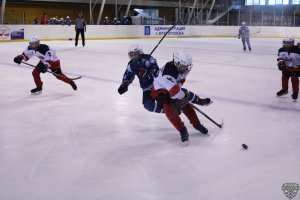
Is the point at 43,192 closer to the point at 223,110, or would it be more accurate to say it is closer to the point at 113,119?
the point at 113,119

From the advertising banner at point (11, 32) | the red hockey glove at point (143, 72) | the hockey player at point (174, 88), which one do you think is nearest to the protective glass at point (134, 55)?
the red hockey glove at point (143, 72)

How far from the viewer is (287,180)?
2627mm

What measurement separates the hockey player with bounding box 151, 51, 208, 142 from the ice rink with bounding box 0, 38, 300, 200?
23 cm

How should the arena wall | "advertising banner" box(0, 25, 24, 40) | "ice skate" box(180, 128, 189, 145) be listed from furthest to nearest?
the arena wall < "advertising banner" box(0, 25, 24, 40) < "ice skate" box(180, 128, 189, 145)

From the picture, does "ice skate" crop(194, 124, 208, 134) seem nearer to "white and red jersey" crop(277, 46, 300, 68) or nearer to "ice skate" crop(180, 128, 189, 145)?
"ice skate" crop(180, 128, 189, 145)

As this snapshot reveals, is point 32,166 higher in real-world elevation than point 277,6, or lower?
lower

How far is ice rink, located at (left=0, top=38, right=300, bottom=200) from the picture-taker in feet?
8.24

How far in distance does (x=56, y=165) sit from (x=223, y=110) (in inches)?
97.6

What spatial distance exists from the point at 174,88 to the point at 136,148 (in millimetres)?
594

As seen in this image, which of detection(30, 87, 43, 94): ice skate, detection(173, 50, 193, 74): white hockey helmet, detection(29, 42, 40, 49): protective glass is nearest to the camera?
detection(173, 50, 193, 74): white hockey helmet

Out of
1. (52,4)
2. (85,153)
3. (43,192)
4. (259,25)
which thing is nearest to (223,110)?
(85,153)

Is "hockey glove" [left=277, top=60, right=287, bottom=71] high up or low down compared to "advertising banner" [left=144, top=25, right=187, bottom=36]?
down

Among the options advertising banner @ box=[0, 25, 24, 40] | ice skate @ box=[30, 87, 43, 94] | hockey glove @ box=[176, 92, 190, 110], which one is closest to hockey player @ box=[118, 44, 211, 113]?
hockey glove @ box=[176, 92, 190, 110]

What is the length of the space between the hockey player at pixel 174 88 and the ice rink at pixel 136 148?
23cm
